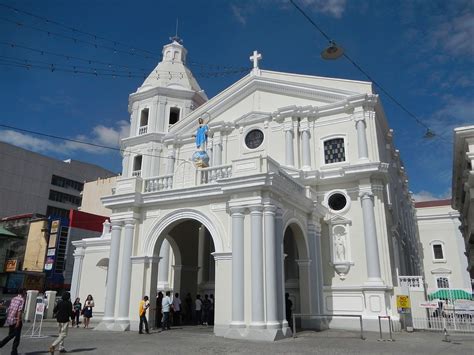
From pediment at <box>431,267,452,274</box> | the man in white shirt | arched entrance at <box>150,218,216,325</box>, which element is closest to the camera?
the man in white shirt

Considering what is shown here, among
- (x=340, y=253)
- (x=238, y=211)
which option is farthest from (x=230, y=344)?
(x=340, y=253)

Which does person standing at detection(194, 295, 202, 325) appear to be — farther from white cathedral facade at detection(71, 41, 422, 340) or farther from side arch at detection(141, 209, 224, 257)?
side arch at detection(141, 209, 224, 257)

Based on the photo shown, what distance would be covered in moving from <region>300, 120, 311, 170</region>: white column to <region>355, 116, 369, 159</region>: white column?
2.51 metres

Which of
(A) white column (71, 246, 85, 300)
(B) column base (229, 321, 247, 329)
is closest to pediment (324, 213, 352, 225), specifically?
(B) column base (229, 321, 247, 329)

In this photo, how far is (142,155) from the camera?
25.5m

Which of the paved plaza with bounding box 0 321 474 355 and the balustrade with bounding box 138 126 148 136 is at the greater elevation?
the balustrade with bounding box 138 126 148 136

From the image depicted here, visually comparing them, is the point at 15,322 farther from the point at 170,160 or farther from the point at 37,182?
the point at 37,182

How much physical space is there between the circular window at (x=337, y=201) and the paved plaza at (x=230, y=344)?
21.2 ft

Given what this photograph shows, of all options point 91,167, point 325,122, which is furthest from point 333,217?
point 91,167

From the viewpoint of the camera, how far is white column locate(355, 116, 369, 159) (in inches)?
758

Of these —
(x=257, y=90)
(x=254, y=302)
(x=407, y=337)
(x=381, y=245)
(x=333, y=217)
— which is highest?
(x=257, y=90)

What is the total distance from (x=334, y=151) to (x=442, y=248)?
3170 cm

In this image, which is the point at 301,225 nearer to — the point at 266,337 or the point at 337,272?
the point at 337,272

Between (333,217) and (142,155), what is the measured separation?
1289cm
